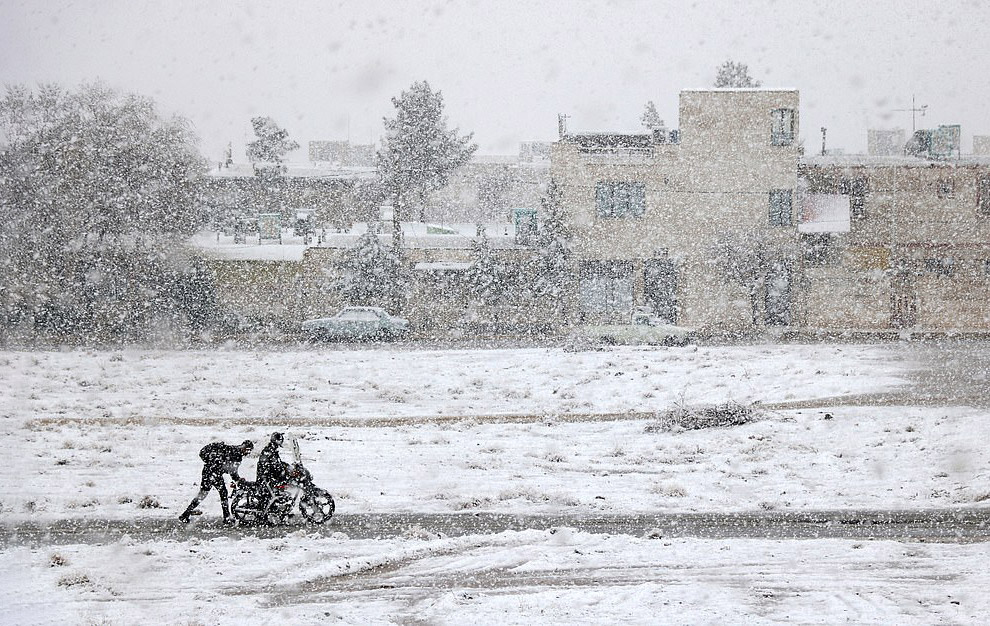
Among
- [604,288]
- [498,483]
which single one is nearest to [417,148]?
[604,288]

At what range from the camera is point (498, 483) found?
14578 millimetres

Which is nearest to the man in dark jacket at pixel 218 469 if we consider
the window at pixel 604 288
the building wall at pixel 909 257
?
the window at pixel 604 288

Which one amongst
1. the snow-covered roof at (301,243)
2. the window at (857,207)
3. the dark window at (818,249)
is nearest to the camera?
the dark window at (818,249)

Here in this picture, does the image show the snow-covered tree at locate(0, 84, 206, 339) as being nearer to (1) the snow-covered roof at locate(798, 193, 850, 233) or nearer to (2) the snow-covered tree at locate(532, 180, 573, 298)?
(2) the snow-covered tree at locate(532, 180, 573, 298)

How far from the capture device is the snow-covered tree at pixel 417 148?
53.4 metres

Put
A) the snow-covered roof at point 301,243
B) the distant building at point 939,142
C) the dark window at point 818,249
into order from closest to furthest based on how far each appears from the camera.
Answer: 1. the dark window at point 818,249
2. the snow-covered roof at point 301,243
3. the distant building at point 939,142

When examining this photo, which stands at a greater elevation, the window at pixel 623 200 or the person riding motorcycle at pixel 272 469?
the window at pixel 623 200

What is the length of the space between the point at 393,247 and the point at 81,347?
15782 millimetres

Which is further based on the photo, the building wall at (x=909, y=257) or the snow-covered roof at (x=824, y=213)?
the snow-covered roof at (x=824, y=213)

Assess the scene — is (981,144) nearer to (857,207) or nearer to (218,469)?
(857,207)

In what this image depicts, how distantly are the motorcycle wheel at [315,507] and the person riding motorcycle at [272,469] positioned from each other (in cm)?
38

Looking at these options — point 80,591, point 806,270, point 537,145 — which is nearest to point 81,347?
point 80,591

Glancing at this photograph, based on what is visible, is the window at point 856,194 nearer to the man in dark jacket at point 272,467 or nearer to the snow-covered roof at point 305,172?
the snow-covered roof at point 305,172

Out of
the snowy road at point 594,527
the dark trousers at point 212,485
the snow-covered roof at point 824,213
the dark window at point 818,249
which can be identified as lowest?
the snowy road at point 594,527
